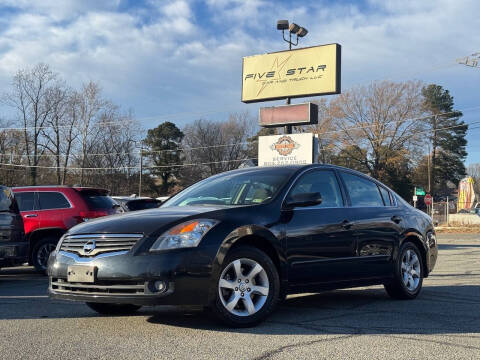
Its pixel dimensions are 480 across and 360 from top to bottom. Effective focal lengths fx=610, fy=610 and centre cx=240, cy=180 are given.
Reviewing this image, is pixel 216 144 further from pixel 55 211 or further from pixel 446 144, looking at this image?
pixel 55 211

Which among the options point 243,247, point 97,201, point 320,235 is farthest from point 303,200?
point 97,201

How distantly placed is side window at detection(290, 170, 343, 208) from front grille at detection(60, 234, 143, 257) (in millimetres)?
1996

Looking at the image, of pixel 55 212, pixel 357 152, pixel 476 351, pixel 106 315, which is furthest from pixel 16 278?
pixel 357 152

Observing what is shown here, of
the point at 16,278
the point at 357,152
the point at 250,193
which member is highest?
the point at 357,152

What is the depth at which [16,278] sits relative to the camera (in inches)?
440

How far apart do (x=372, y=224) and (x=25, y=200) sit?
7660 millimetres

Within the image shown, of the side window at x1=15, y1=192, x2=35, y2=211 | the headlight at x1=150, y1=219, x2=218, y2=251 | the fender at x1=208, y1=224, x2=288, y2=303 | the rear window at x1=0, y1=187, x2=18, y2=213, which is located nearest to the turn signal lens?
the headlight at x1=150, y1=219, x2=218, y2=251

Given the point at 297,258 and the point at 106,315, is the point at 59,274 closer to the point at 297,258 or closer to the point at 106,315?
the point at 106,315

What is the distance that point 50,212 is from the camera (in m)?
11.9

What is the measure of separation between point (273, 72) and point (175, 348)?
2895 cm

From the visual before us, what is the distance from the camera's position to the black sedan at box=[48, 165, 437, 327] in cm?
517

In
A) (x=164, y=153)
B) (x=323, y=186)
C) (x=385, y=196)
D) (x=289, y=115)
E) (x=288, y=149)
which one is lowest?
(x=385, y=196)

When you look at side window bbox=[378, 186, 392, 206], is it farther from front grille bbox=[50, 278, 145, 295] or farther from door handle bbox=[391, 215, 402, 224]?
front grille bbox=[50, 278, 145, 295]

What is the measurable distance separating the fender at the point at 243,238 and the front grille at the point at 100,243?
2.32 ft
